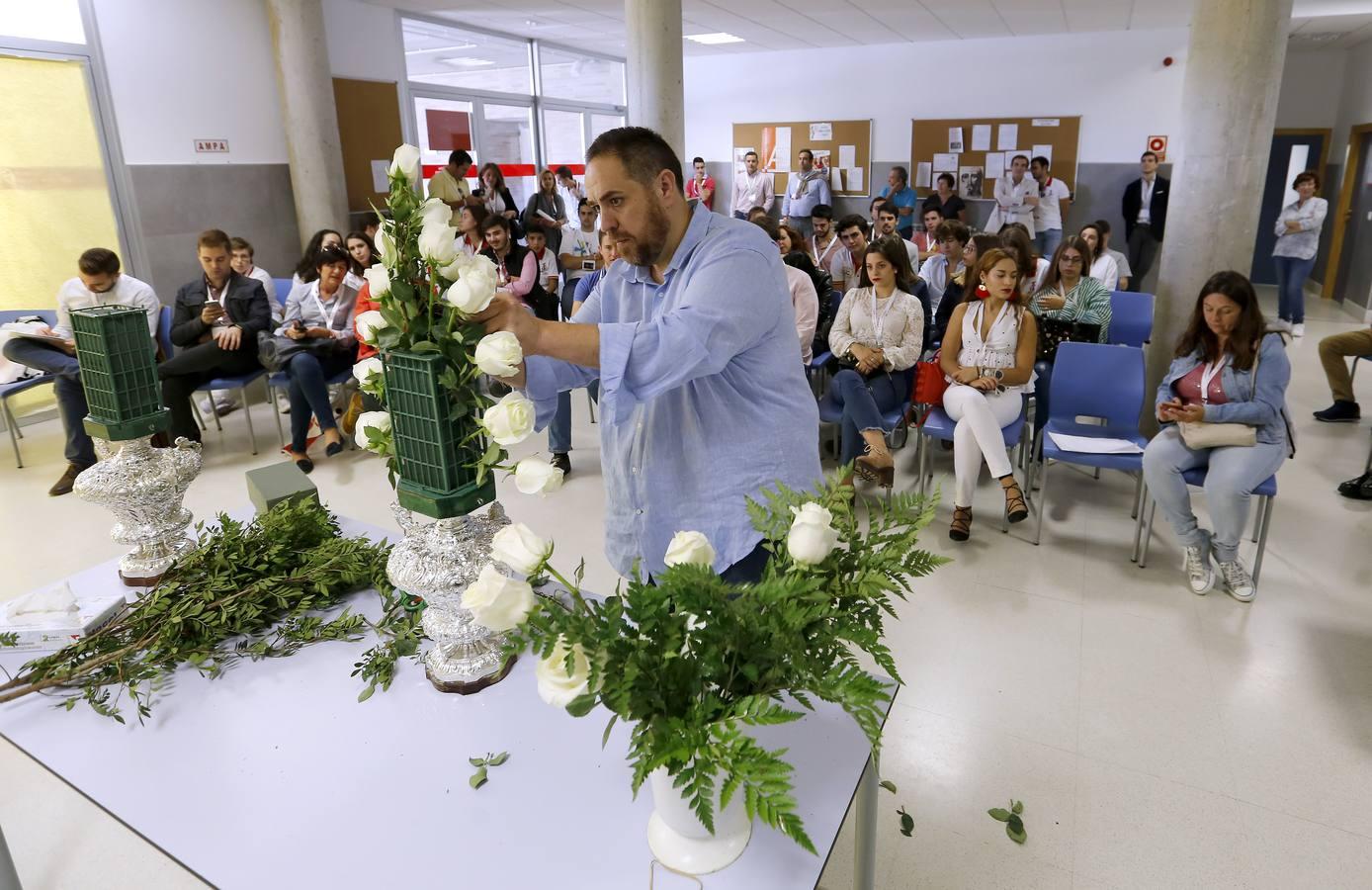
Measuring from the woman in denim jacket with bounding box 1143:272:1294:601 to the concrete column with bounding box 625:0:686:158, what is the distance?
421 cm

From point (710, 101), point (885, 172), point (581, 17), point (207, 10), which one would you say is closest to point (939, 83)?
point (885, 172)

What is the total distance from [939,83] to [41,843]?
1200 centimetres

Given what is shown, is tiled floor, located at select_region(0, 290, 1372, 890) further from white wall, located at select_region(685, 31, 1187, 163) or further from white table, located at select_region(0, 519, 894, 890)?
white wall, located at select_region(685, 31, 1187, 163)

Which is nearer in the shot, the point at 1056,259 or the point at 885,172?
the point at 1056,259

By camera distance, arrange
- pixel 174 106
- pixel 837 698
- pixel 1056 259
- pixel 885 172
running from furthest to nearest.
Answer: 1. pixel 885 172
2. pixel 174 106
3. pixel 1056 259
4. pixel 837 698

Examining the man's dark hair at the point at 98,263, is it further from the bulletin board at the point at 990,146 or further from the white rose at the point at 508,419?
the bulletin board at the point at 990,146

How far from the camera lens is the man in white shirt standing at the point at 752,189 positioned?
12.5 m

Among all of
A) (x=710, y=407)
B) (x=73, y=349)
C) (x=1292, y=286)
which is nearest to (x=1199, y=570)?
(x=710, y=407)

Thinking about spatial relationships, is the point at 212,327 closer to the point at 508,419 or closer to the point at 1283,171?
the point at 508,419

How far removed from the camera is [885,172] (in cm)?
1198

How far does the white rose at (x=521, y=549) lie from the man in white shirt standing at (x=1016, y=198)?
34.5 ft

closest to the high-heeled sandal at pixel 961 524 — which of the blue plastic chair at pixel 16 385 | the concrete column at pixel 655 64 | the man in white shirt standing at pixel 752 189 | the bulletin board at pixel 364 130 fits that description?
the concrete column at pixel 655 64

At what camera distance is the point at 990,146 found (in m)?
11.2

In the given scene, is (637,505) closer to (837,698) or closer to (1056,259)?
(837,698)
